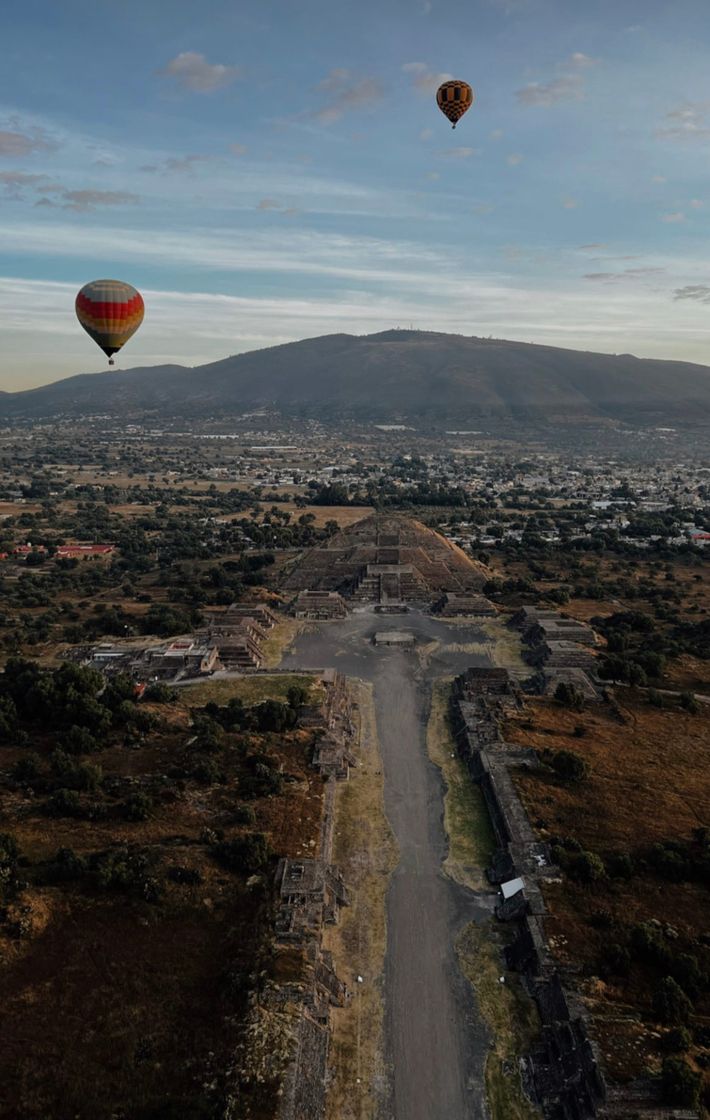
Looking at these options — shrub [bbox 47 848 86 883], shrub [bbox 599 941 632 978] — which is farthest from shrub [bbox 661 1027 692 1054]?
shrub [bbox 47 848 86 883]

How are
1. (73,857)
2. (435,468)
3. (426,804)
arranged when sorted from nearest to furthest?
(73,857) → (426,804) → (435,468)

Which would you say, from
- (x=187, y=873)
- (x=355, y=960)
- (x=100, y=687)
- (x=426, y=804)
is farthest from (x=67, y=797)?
(x=426, y=804)

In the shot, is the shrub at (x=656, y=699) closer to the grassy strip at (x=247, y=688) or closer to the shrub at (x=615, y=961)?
the grassy strip at (x=247, y=688)

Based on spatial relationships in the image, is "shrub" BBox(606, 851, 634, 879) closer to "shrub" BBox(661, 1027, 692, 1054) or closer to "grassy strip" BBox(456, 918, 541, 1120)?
"grassy strip" BBox(456, 918, 541, 1120)

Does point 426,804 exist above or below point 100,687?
below

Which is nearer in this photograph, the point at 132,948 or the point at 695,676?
the point at 132,948

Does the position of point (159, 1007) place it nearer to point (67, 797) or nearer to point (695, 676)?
point (67, 797)
